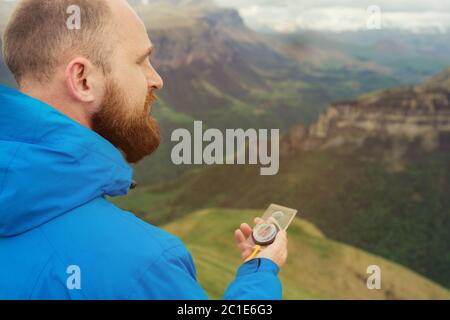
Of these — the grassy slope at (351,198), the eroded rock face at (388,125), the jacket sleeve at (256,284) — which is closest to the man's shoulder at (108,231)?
the jacket sleeve at (256,284)

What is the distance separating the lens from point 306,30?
29328 mm

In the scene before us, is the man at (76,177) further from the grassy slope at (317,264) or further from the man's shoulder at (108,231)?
the grassy slope at (317,264)

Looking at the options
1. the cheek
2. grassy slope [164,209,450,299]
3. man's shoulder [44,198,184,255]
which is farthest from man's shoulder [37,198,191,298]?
grassy slope [164,209,450,299]

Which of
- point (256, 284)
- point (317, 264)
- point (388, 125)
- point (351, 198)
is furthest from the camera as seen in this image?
point (388, 125)

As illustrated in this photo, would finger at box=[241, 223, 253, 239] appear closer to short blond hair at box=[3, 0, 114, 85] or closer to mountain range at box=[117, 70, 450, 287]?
short blond hair at box=[3, 0, 114, 85]

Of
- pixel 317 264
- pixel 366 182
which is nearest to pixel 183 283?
pixel 317 264

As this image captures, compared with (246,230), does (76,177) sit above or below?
above

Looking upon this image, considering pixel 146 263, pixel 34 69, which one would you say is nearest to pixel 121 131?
pixel 34 69

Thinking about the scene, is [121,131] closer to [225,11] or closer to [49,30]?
[49,30]

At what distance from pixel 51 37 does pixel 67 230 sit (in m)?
0.40

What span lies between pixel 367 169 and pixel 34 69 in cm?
2113

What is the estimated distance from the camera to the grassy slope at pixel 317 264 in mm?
12172

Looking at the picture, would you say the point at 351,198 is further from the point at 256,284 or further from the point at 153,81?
the point at 256,284

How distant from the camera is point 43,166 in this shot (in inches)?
34.9
